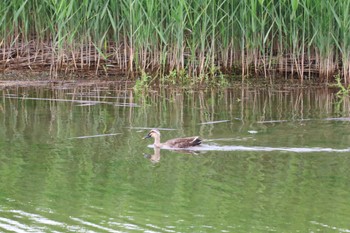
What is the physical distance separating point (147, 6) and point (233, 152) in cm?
556

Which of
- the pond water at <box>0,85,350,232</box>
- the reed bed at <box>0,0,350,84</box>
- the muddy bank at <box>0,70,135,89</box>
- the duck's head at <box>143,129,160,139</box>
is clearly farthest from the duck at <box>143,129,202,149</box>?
the muddy bank at <box>0,70,135,89</box>

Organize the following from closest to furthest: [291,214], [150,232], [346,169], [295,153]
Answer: [150,232] < [291,214] < [346,169] < [295,153]

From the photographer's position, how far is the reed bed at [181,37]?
1552 centimetres

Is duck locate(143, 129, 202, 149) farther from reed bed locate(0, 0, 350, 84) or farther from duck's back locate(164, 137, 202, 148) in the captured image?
reed bed locate(0, 0, 350, 84)

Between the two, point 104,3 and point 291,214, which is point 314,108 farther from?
point 291,214

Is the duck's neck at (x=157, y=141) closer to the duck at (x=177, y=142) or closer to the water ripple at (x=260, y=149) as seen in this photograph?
the duck at (x=177, y=142)

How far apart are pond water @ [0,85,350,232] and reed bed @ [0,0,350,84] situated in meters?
1.06

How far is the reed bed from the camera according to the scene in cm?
1552

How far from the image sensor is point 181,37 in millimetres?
15703

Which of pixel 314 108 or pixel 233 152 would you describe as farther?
pixel 314 108

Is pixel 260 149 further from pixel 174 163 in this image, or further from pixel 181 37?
pixel 181 37

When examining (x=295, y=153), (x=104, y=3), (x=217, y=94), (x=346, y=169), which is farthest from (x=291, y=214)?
(x=104, y=3)

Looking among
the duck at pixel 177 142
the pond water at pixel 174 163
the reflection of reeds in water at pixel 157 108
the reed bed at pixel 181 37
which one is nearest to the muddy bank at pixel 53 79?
the reed bed at pixel 181 37

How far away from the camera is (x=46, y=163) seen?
9883 millimetres
